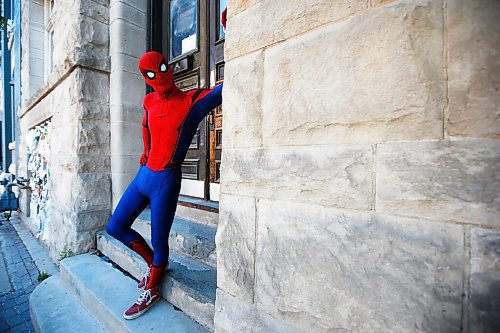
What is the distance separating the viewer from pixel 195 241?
6.83 feet

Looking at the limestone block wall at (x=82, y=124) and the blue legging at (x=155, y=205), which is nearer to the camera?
the blue legging at (x=155, y=205)

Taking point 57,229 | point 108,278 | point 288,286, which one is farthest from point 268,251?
point 57,229

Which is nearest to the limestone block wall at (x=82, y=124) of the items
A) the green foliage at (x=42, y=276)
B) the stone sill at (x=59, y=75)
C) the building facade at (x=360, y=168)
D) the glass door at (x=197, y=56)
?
the stone sill at (x=59, y=75)

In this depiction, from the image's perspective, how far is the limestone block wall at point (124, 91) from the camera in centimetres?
288

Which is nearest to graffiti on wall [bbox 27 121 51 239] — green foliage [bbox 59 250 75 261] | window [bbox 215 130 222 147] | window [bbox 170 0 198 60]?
green foliage [bbox 59 250 75 261]

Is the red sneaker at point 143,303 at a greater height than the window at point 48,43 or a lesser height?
lesser

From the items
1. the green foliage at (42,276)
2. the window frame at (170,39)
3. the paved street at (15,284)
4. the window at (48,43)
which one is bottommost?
the paved street at (15,284)

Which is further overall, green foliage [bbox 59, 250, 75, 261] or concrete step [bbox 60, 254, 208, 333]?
green foliage [bbox 59, 250, 75, 261]

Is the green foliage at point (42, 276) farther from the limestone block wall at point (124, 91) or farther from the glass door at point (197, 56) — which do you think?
the glass door at point (197, 56)

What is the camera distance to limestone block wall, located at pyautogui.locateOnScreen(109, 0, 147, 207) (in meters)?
2.88

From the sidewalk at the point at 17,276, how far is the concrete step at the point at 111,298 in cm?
43

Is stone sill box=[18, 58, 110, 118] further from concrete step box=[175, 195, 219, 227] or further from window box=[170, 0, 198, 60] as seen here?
concrete step box=[175, 195, 219, 227]

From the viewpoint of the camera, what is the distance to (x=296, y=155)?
88cm

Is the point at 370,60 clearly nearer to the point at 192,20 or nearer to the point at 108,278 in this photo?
the point at 108,278
